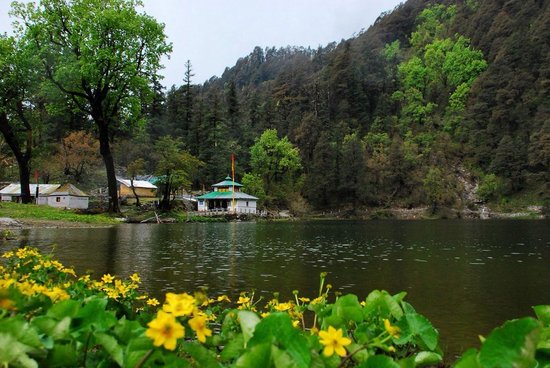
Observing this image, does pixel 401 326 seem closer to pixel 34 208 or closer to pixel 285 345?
pixel 285 345

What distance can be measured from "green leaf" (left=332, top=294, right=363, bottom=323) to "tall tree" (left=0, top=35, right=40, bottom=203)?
35.1 metres

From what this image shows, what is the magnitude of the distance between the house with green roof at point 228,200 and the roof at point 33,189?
20.1 m

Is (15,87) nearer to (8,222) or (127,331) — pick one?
(8,222)

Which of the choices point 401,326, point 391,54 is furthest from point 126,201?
point 391,54

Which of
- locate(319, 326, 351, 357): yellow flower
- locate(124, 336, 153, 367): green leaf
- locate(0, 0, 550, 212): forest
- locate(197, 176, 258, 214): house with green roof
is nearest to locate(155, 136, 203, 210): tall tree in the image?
locate(0, 0, 550, 212): forest

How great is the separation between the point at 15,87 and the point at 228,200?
36256 millimetres

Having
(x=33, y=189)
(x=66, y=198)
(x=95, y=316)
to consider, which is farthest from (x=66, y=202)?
(x=95, y=316)

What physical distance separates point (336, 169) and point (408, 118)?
34.0m

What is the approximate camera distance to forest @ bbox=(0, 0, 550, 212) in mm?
33156

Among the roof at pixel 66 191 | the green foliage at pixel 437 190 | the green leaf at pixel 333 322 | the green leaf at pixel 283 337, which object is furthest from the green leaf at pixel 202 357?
the green foliage at pixel 437 190

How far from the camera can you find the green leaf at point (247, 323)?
1.95 meters

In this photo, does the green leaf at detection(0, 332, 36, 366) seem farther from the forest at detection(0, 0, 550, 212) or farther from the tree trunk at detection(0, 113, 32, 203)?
the tree trunk at detection(0, 113, 32, 203)

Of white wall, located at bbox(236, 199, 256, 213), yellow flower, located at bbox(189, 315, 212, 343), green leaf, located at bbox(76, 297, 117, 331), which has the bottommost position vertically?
green leaf, located at bbox(76, 297, 117, 331)

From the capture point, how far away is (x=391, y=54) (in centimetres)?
13375
